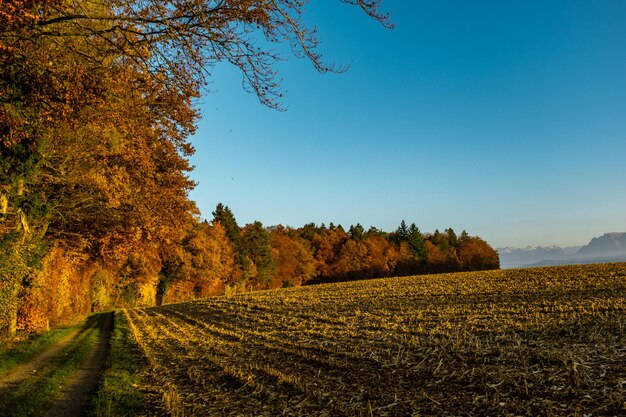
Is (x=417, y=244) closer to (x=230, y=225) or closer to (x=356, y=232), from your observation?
(x=356, y=232)

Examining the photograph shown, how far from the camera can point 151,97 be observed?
695 inches

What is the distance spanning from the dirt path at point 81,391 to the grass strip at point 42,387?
0.22 meters

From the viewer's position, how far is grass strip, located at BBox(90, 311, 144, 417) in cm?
863

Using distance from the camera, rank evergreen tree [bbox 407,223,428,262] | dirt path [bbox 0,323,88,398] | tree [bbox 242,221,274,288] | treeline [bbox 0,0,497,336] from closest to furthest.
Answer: treeline [bbox 0,0,497,336]
dirt path [bbox 0,323,88,398]
tree [bbox 242,221,274,288]
evergreen tree [bbox 407,223,428,262]

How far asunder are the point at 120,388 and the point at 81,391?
4.14 ft

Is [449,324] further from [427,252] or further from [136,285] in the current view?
[427,252]

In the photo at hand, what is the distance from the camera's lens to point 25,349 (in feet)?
57.8

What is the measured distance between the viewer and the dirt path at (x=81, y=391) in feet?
29.6

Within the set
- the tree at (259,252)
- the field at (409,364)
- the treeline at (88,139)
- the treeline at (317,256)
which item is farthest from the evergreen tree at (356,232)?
the field at (409,364)

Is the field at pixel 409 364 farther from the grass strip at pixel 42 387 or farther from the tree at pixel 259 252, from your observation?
the tree at pixel 259 252

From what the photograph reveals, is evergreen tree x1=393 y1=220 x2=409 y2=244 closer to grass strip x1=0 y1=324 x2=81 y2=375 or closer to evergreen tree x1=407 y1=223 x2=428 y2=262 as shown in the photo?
evergreen tree x1=407 y1=223 x2=428 y2=262

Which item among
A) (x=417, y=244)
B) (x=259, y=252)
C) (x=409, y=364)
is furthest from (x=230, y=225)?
(x=409, y=364)

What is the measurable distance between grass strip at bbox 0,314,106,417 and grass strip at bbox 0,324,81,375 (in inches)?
46.7

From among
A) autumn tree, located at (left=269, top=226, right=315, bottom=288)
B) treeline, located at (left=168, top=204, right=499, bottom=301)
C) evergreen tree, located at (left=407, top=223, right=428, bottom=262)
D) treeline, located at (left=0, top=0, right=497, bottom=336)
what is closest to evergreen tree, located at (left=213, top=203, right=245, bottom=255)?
treeline, located at (left=168, top=204, right=499, bottom=301)
